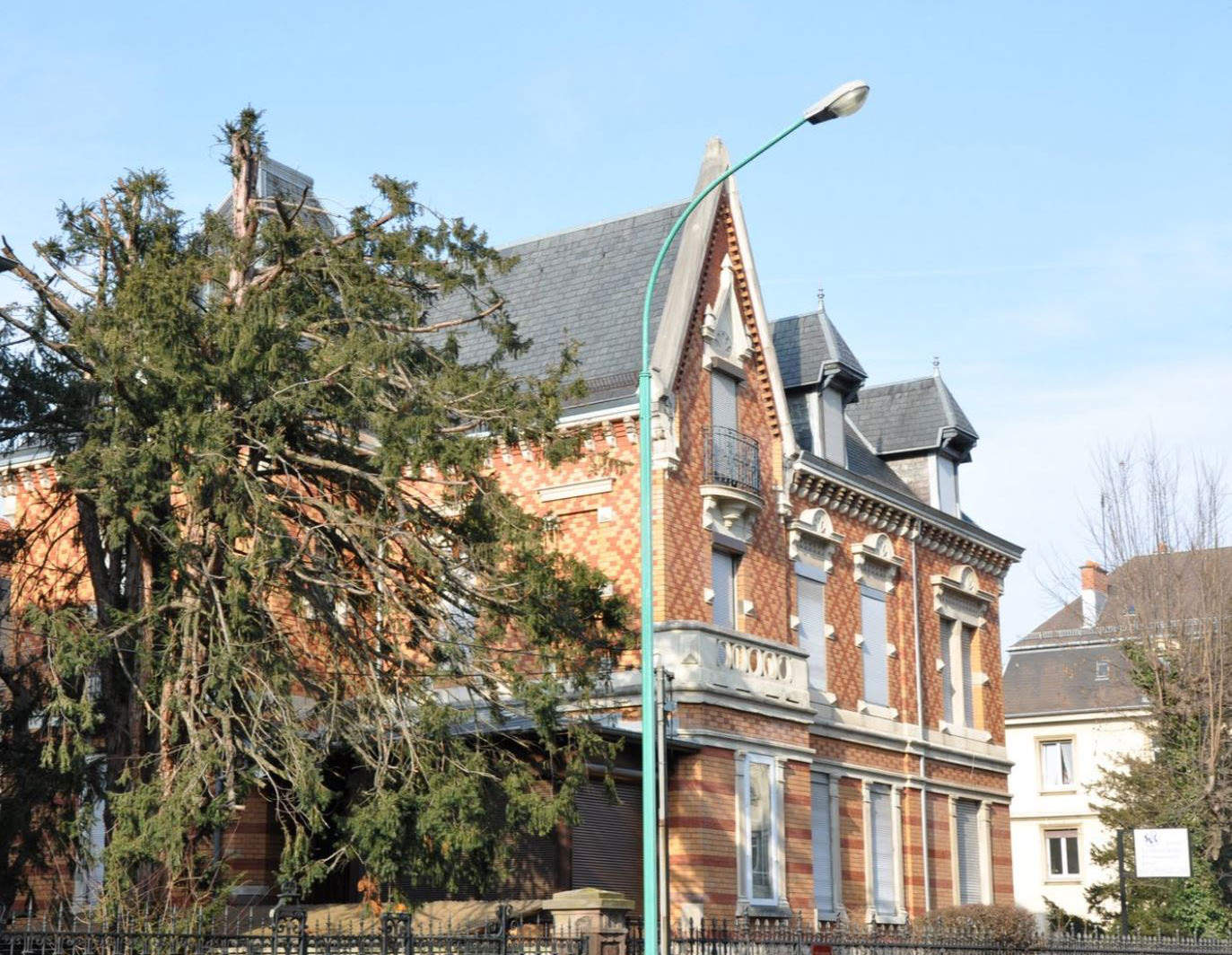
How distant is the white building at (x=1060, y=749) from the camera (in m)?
50.6

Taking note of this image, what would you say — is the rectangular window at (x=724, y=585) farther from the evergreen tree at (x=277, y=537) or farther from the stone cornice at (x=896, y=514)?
the evergreen tree at (x=277, y=537)

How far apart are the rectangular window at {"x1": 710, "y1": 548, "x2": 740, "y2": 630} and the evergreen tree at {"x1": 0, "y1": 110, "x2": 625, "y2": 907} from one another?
6642 millimetres

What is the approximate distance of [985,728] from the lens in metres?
34.4

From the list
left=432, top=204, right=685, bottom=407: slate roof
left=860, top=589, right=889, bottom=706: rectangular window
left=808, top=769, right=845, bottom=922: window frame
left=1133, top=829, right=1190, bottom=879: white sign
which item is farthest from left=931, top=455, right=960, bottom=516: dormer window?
left=432, top=204, right=685, bottom=407: slate roof

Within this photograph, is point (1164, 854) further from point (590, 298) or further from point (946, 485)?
point (590, 298)

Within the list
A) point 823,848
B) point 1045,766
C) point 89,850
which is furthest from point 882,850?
point 1045,766

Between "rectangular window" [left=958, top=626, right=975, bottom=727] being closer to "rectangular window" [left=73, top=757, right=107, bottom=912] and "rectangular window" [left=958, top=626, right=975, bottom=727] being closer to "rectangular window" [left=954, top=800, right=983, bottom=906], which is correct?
"rectangular window" [left=954, top=800, right=983, bottom=906]

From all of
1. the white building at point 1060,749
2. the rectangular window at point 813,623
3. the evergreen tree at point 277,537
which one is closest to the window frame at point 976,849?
the rectangular window at point 813,623

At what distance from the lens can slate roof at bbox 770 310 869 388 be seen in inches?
1187

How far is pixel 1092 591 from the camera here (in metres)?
56.1

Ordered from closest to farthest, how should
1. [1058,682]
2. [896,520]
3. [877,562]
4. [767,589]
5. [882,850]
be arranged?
1. [767,589]
2. [882,850]
3. [877,562]
4. [896,520]
5. [1058,682]

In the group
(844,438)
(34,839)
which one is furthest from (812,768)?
(34,839)

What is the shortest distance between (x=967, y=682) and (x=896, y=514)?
16.9 ft

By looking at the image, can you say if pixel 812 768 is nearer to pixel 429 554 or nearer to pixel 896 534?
pixel 896 534
